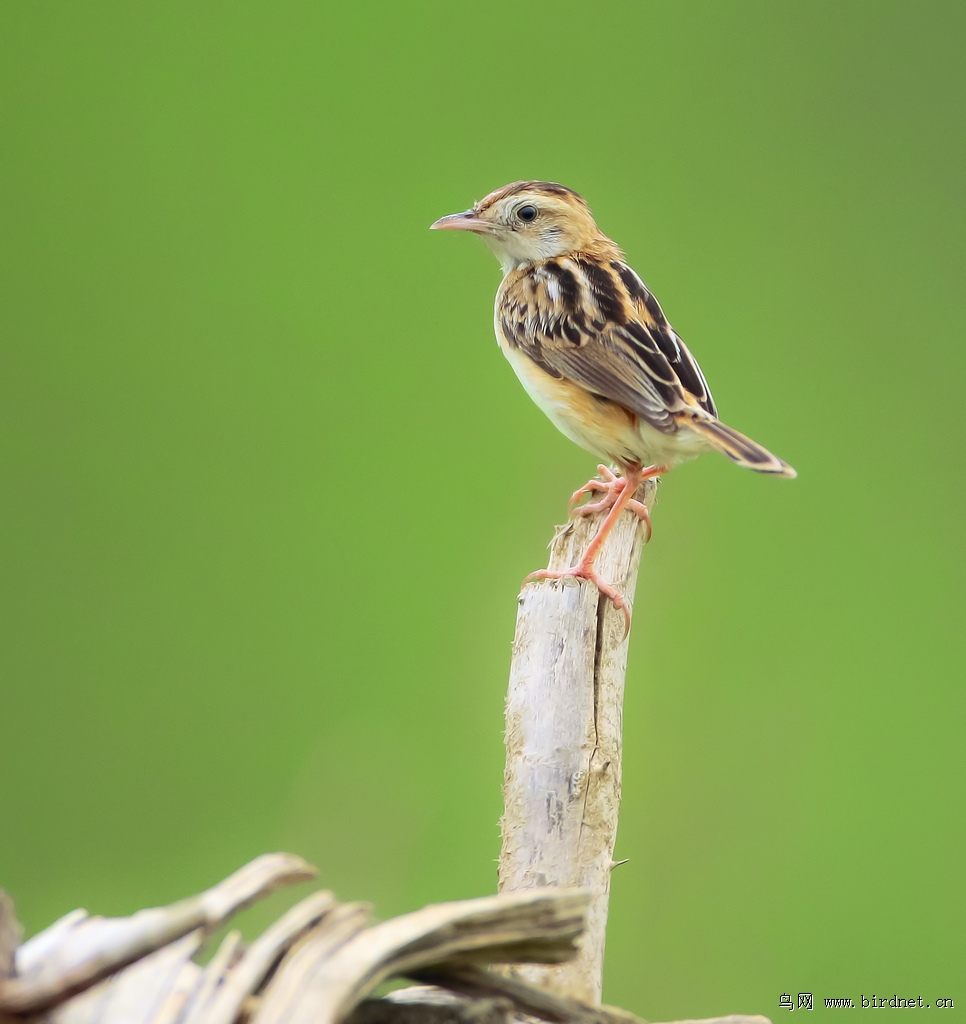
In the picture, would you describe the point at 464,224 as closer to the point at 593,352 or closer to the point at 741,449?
the point at 593,352

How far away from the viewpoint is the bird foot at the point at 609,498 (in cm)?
261

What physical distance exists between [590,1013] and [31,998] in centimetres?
46

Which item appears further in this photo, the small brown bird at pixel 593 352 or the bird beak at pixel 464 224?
the bird beak at pixel 464 224

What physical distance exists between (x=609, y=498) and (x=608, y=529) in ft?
0.93

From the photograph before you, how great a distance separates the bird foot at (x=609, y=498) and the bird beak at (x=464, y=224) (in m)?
0.82

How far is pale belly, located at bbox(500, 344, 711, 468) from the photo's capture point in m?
2.55

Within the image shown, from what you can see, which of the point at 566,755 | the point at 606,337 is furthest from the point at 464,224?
the point at 566,755

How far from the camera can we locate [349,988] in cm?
79

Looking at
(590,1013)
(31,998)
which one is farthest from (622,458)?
(31,998)

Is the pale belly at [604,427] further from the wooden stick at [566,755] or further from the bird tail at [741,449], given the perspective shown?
the wooden stick at [566,755]

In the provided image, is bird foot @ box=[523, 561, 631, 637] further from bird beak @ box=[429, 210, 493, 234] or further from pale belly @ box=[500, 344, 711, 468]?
bird beak @ box=[429, 210, 493, 234]

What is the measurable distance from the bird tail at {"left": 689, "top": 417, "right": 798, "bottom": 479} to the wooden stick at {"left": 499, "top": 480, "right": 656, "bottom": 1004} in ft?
1.64

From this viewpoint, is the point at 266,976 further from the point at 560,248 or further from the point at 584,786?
the point at 560,248

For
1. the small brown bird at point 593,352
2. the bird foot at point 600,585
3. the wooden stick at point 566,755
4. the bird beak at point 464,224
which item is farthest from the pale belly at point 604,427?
the wooden stick at point 566,755
